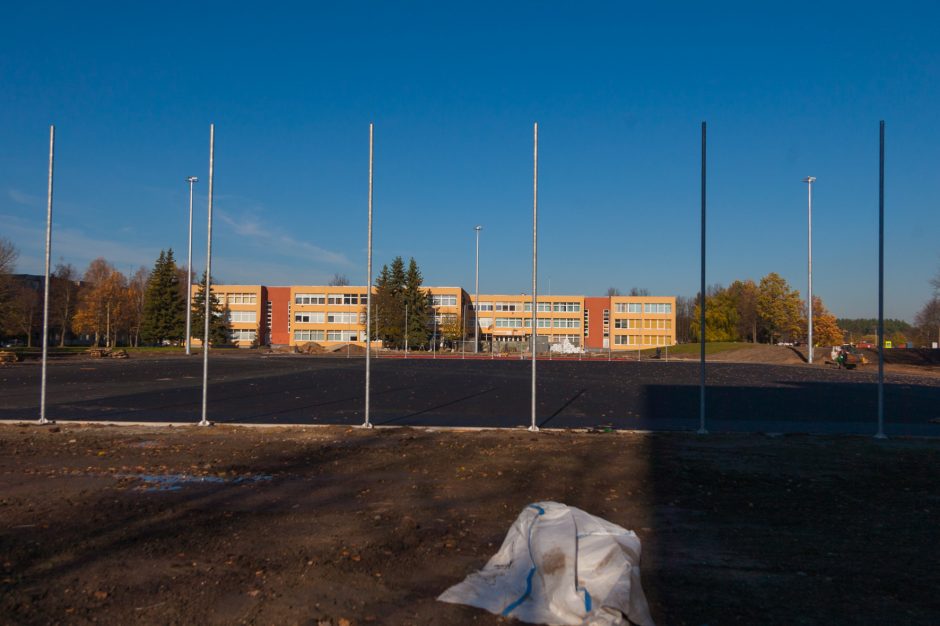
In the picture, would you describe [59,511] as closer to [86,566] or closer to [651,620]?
[86,566]

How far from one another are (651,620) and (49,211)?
15989 mm

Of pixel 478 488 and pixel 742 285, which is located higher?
pixel 742 285

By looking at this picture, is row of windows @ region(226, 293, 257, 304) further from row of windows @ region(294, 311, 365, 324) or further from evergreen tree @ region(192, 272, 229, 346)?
evergreen tree @ region(192, 272, 229, 346)

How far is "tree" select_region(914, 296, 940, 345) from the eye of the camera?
81.0m

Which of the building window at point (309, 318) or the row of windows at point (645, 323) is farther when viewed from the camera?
the row of windows at point (645, 323)

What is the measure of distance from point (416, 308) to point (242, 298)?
31.2m

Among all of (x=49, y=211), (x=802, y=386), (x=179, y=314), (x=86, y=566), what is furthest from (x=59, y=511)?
(x=179, y=314)

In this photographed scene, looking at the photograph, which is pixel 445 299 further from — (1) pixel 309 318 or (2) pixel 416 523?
(2) pixel 416 523

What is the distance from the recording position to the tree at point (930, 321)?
3189 inches

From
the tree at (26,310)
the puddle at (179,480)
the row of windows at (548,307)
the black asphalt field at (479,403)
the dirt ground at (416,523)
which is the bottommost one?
the black asphalt field at (479,403)

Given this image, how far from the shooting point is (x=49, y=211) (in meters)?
15.9

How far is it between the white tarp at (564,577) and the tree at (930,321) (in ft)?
293

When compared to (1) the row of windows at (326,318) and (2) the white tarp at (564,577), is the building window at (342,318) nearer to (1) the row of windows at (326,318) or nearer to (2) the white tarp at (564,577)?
(1) the row of windows at (326,318)

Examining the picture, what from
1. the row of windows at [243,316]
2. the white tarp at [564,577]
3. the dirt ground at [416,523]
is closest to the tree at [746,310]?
the row of windows at [243,316]
